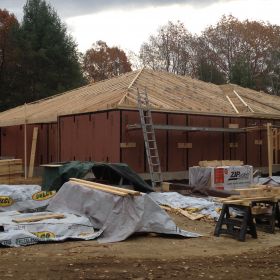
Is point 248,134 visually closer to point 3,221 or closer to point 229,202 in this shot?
point 229,202

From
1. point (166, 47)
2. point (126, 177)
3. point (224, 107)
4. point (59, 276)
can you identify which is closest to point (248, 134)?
point (224, 107)

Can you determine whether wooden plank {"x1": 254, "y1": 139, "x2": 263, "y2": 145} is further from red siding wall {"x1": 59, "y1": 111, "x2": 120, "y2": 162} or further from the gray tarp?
the gray tarp

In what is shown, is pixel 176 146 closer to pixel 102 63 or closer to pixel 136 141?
pixel 136 141

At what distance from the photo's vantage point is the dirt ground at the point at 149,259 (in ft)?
16.9

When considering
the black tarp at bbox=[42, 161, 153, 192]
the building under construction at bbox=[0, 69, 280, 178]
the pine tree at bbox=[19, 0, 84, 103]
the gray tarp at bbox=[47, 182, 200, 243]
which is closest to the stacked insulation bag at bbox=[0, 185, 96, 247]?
the gray tarp at bbox=[47, 182, 200, 243]

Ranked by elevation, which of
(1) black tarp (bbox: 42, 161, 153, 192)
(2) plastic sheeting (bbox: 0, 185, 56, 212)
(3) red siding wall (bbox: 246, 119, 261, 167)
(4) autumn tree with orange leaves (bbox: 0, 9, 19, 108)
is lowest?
(2) plastic sheeting (bbox: 0, 185, 56, 212)

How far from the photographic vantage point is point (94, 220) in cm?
798

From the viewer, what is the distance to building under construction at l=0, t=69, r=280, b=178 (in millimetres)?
14492

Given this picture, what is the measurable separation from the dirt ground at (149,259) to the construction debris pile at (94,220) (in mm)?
200

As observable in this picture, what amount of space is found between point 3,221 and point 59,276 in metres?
2.98

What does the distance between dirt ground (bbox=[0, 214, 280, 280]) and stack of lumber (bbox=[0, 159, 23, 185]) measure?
719cm

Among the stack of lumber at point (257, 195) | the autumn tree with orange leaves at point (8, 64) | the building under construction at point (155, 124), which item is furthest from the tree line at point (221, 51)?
the stack of lumber at point (257, 195)

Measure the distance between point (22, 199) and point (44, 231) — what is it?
7.71ft

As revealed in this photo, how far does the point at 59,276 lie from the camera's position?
4965mm
